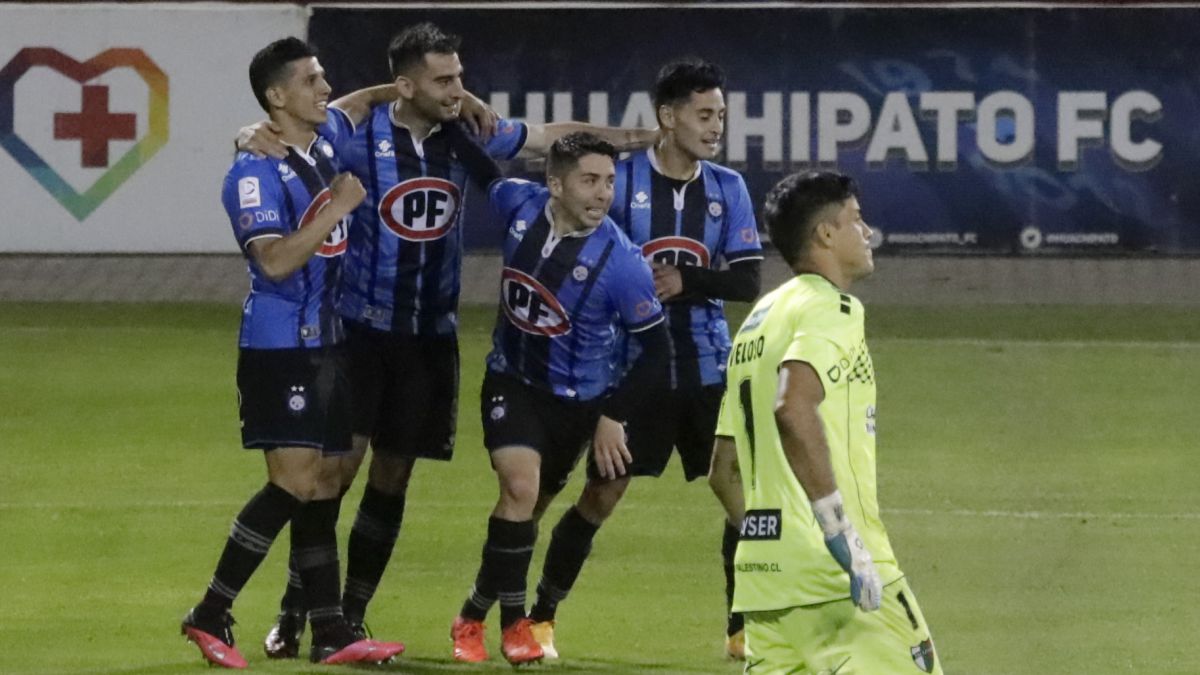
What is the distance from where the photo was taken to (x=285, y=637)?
28.1 ft

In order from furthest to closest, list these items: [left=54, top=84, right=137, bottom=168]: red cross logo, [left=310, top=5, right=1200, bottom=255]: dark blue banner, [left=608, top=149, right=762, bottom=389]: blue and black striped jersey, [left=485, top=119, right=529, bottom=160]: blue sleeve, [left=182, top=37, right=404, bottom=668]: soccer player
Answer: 1. [left=54, top=84, right=137, bottom=168]: red cross logo
2. [left=310, top=5, right=1200, bottom=255]: dark blue banner
3. [left=485, top=119, right=529, bottom=160]: blue sleeve
4. [left=608, top=149, right=762, bottom=389]: blue and black striped jersey
5. [left=182, top=37, right=404, bottom=668]: soccer player

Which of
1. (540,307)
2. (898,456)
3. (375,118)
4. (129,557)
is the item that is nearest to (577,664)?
(540,307)

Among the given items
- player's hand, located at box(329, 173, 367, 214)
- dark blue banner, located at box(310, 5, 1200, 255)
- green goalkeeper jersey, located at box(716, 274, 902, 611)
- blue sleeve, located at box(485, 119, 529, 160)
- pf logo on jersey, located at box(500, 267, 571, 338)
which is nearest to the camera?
green goalkeeper jersey, located at box(716, 274, 902, 611)

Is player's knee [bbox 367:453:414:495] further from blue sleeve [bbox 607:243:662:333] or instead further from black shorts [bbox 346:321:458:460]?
blue sleeve [bbox 607:243:662:333]

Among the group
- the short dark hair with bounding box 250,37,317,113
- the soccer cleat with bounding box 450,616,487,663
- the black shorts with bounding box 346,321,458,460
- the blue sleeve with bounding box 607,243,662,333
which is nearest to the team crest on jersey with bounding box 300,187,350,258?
the short dark hair with bounding box 250,37,317,113

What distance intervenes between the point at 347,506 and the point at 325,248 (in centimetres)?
373

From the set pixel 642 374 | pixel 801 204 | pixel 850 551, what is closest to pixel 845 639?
pixel 850 551

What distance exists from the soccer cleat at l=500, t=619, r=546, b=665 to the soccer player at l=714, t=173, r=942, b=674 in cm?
255

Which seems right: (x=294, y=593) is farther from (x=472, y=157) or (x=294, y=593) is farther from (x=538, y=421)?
(x=472, y=157)

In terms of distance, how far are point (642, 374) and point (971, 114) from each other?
40.8 feet

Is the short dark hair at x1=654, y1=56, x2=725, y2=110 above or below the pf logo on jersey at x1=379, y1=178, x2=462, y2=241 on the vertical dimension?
above

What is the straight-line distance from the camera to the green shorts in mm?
5656

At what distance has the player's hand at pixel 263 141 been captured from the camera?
321 inches

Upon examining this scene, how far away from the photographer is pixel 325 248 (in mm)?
8273
